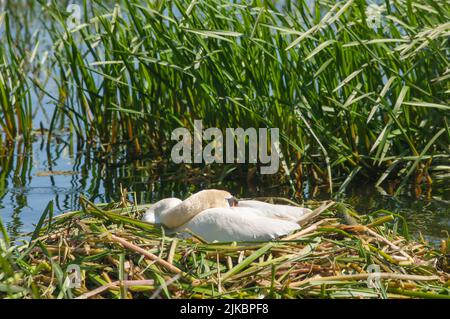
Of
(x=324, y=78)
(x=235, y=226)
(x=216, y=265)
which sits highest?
(x=324, y=78)

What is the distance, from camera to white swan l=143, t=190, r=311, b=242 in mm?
4777

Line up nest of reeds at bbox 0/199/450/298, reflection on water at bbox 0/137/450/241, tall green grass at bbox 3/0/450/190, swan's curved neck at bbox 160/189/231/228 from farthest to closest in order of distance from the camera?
tall green grass at bbox 3/0/450/190 < reflection on water at bbox 0/137/450/241 < swan's curved neck at bbox 160/189/231/228 < nest of reeds at bbox 0/199/450/298

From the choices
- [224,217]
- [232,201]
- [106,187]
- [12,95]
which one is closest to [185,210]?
[224,217]

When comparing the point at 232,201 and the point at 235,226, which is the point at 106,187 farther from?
the point at 235,226

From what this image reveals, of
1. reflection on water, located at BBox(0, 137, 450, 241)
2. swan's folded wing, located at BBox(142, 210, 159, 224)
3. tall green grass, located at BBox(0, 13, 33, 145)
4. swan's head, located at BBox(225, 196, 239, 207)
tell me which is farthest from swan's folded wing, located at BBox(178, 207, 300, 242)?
tall green grass, located at BBox(0, 13, 33, 145)

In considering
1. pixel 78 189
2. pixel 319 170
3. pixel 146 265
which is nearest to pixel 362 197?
pixel 319 170

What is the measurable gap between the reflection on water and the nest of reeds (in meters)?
1.01

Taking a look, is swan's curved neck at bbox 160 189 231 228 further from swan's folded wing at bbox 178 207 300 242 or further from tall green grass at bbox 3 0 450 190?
tall green grass at bbox 3 0 450 190

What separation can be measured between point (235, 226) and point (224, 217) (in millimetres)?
81

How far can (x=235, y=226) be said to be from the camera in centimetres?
480

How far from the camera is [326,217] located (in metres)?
5.26

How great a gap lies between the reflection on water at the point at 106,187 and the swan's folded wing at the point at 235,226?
131cm

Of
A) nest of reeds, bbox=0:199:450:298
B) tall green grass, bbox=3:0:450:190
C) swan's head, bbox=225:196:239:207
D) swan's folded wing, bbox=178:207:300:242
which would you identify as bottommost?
nest of reeds, bbox=0:199:450:298

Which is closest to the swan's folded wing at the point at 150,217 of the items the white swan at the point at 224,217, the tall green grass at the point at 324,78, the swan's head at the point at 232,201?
the white swan at the point at 224,217
